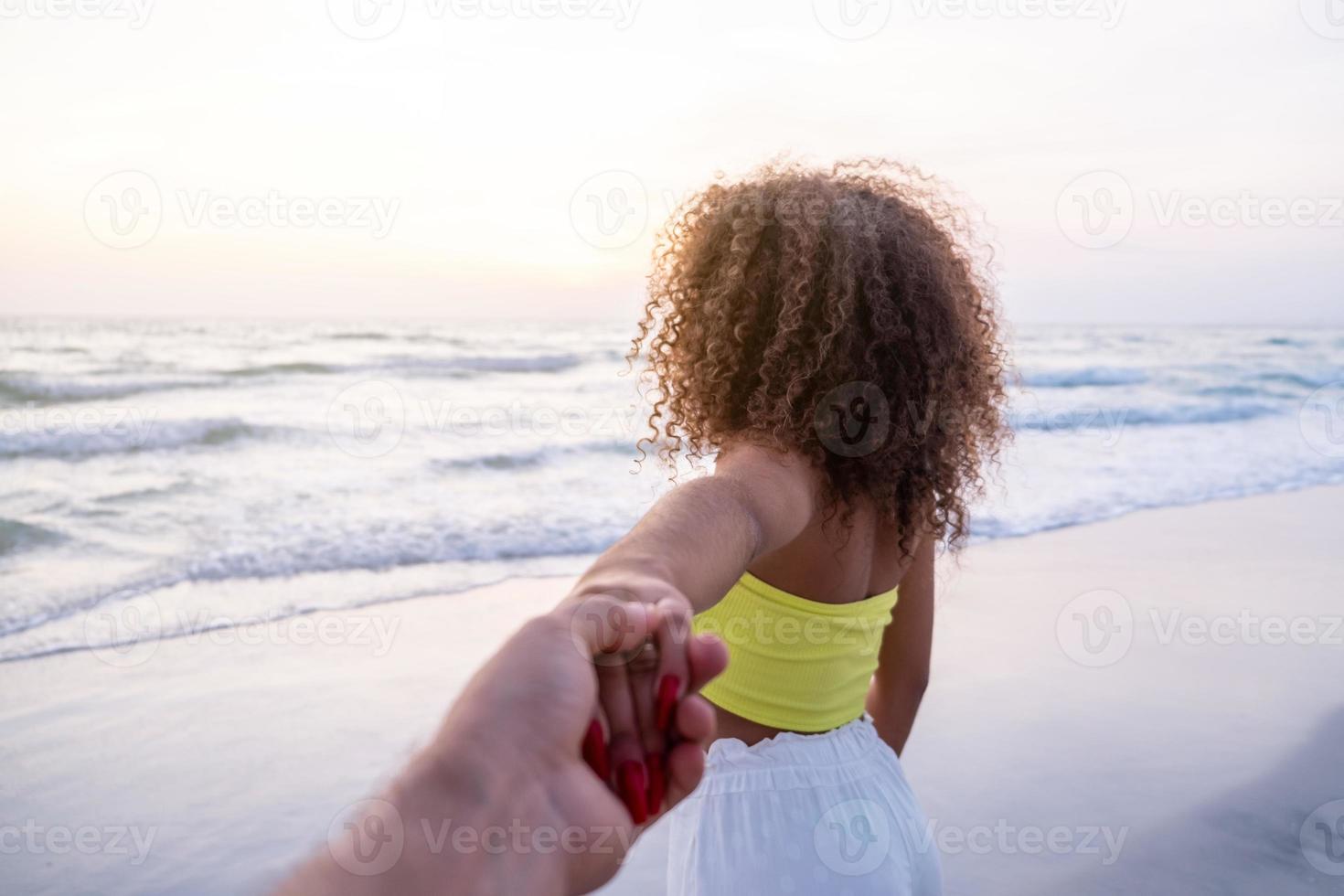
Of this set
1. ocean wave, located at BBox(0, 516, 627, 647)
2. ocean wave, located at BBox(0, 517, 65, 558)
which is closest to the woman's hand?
ocean wave, located at BBox(0, 516, 627, 647)

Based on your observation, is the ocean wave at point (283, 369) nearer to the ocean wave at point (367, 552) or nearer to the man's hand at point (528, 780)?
the ocean wave at point (367, 552)

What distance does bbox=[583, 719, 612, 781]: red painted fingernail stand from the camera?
96 centimetres

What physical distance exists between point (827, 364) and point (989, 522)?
7108 mm

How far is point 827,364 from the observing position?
183 cm

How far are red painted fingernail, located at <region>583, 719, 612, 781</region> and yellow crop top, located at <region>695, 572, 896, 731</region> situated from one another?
2.90 feet

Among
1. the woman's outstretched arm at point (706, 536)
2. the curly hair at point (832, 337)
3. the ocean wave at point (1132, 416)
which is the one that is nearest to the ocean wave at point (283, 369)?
the ocean wave at point (1132, 416)

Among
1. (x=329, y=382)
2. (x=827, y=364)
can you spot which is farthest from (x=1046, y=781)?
(x=329, y=382)

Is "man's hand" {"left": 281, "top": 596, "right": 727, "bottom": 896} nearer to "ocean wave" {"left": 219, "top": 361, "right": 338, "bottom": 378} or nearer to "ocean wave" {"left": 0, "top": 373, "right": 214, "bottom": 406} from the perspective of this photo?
"ocean wave" {"left": 0, "top": 373, "right": 214, "bottom": 406}

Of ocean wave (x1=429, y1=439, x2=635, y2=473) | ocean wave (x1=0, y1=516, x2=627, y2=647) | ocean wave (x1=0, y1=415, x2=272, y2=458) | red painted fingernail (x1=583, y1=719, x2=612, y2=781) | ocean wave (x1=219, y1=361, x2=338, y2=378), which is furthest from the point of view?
ocean wave (x1=219, y1=361, x2=338, y2=378)

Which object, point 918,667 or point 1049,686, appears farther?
point 1049,686

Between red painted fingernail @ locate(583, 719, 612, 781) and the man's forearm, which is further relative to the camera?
red painted fingernail @ locate(583, 719, 612, 781)

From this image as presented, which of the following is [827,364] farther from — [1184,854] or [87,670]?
[87,670]

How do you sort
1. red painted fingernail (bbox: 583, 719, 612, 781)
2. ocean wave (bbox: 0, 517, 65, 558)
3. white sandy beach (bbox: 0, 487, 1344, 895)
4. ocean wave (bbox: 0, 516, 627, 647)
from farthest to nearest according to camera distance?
1. ocean wave (bbox: 0, 517, 65, 558)
2. ocean wave (bbox: 0, 516, 627, 647)
3. white sandy beach (bbox: 0, 487, 1344, 895)
4. red painted fingernail (bbox: 583, 719, 612, 781)

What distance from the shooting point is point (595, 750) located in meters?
0.96
